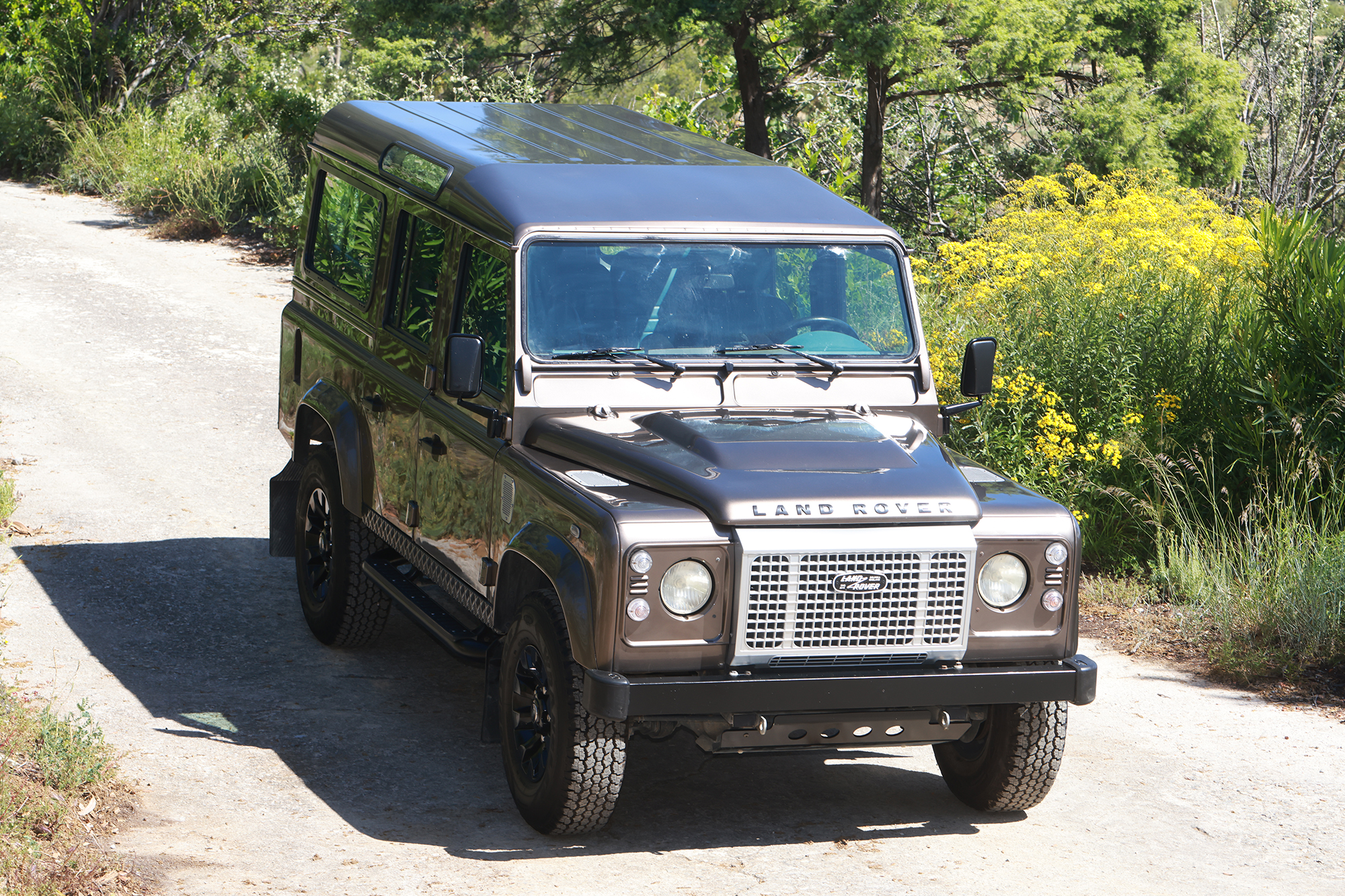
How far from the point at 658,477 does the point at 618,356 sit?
0.79 meters

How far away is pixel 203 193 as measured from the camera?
1839cm

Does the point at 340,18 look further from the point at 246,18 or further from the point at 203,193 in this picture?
the point at 203,193

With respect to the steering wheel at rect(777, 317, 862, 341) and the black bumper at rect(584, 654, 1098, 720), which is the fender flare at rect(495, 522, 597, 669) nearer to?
the black bumper at rect(584, 654, 1098, 720)

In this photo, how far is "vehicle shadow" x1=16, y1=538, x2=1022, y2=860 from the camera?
5.52m

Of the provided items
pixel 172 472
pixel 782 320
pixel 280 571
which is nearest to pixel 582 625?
pixel 782 320

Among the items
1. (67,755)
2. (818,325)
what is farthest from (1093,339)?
(67,755)

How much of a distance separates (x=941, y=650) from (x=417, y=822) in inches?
76.3

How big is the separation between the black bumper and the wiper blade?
1316mm

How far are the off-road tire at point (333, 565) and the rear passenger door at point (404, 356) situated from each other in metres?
0.36

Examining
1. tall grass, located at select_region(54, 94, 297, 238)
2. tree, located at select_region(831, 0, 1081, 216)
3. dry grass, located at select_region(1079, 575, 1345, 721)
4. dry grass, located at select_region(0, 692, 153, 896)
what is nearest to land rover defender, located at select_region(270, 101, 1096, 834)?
dry grass, located at select_region(0, 692, 153, 896)

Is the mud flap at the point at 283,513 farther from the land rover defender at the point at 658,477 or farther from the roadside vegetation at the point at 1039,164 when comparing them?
the roadside vegetation at the point at 1039,164

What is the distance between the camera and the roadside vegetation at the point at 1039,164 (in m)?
8.48

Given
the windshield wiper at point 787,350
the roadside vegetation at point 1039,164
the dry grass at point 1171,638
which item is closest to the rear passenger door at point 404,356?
the windshield wiper at point 787,350

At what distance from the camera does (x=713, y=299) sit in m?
5.91
